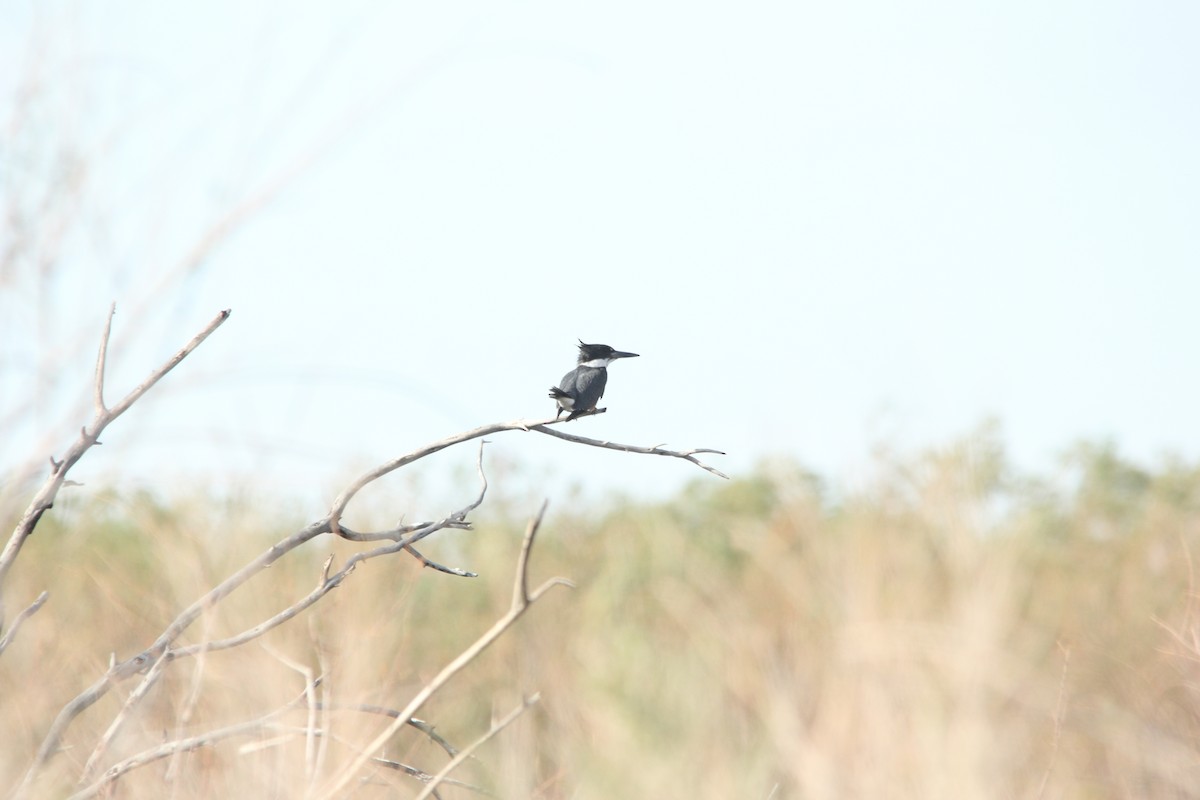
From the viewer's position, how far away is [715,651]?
12.0 meters

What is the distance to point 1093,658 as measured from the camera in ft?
49.1

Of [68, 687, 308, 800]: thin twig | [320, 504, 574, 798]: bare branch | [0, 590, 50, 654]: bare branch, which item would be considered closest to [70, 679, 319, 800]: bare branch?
[68, 687, 308, 800]: thin twig

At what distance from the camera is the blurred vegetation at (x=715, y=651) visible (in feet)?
13.1

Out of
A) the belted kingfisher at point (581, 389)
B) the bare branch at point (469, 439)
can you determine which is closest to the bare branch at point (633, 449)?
the bare branch at point (469, 439)

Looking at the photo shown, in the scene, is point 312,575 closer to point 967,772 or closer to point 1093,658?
point 967,772

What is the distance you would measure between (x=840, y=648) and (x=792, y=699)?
1.25 metres

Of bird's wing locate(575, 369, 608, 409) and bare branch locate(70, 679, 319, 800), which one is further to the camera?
bird's wing locate(575, 369, 608, 409)

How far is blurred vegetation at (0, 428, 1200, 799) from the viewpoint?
398cm

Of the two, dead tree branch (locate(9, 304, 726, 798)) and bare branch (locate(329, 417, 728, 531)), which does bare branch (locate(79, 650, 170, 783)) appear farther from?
bare branch (locate(329, 417, 728, 531))

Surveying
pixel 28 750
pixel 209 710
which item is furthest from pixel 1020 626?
pixel 28 750

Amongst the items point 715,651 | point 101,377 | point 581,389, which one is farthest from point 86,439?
point 715,651

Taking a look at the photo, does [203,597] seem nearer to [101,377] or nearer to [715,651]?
[101,377]

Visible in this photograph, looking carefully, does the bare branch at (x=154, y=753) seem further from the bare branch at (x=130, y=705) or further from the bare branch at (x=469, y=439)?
the bare branch at (x=469, y=439)

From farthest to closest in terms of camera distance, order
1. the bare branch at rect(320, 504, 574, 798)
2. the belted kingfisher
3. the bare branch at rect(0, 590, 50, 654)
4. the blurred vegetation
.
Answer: the belted kingfisher < the blurred vegetation < the bare branch at rect(0, 590, 50, 654) < the bare branch at rect(320, 504, 574, 798)
